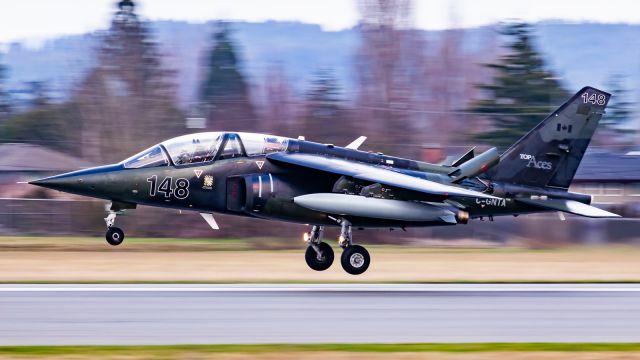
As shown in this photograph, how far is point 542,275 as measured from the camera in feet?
81.5

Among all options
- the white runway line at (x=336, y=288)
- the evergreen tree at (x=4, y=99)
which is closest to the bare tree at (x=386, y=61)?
the evergreen tree at (x=4, y=99)

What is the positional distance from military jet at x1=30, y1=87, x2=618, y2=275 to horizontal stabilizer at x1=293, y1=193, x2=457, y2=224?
0.06 feet

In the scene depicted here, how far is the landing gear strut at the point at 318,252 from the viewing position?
22.6 m

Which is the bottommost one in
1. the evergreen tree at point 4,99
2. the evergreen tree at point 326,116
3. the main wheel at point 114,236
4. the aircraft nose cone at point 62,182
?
the main wheel at point 114,236

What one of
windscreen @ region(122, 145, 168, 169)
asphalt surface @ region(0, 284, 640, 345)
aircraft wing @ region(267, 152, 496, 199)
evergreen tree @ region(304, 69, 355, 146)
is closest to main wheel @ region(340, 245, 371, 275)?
asphalt surface @ region(0, 284, 640, 345)

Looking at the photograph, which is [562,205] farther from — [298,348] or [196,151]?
[298,348]

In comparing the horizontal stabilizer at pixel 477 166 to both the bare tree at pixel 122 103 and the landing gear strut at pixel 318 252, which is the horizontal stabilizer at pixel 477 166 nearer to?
the landing gear strut at pixel 318 252

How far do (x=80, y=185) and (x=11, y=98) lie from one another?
210 ft

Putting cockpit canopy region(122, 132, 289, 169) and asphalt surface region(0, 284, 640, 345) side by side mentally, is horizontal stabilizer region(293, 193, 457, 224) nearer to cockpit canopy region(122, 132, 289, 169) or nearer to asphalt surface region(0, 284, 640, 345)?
asphalt surface region(0, 284, 640, 345)

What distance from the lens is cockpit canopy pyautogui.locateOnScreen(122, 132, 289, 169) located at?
840 inches

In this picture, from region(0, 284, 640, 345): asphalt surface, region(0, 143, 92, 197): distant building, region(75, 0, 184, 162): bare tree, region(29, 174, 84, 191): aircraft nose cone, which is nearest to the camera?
region(0, 284, 640, 345): asphalt surface

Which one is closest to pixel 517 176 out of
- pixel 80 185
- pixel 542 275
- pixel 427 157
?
pixel 542 275

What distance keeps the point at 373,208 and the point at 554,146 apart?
4.48m

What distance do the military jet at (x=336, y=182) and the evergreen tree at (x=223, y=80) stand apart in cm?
3889
